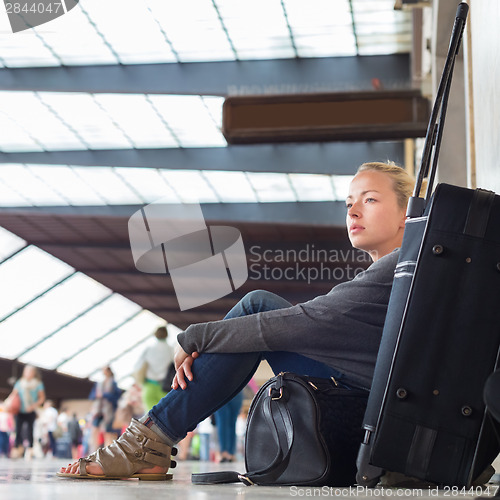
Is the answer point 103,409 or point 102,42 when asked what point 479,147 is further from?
point 102,42

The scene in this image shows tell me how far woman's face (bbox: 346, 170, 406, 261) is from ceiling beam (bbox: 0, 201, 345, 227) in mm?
13162

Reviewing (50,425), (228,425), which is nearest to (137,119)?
(228,425)

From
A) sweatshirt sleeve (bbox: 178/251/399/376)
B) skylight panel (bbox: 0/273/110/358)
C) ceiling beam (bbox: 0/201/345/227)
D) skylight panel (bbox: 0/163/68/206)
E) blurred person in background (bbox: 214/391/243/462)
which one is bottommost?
blurred person in background (bbox: 214/391/243/462)

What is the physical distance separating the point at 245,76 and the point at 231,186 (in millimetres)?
5255

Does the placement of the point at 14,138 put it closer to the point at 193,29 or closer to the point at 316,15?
the point at 193,29

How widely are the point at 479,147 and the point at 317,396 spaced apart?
183 centimetres

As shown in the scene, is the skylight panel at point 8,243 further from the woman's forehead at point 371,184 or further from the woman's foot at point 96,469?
the woman's forehead at point 371,184

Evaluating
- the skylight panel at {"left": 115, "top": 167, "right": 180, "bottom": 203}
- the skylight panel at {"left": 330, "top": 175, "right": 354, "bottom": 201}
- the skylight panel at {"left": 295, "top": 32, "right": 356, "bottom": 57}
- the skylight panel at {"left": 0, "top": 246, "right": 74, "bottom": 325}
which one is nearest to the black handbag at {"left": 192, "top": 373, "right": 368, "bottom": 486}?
the skylight panel at {"left": 295, "top": 32, "right": 356, "bottom": 57}

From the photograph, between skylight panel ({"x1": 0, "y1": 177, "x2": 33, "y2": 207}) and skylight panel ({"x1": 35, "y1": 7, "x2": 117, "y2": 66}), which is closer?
skylight panel ({"x1": 35, "y1": 7, "x2": 117, "y2": 66})

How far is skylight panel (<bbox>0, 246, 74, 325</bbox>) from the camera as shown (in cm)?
2452

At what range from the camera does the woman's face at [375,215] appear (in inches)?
92.7

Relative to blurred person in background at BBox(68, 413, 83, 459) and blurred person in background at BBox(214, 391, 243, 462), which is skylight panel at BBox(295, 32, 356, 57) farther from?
blurred person in background at BBox(68, 413, 83, 459)

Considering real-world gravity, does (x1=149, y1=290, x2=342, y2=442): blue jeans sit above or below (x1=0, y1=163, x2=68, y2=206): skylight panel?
below

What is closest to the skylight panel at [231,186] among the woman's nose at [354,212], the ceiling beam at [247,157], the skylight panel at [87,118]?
the ceiling beam at [247,157]
